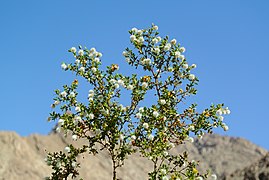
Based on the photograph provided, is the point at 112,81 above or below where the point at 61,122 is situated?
above

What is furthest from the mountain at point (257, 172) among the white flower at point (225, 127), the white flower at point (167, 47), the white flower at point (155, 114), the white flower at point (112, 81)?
the white flower at point (155, 114)

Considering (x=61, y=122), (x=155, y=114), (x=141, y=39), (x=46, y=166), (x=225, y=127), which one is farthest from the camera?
(x=46, y=166)

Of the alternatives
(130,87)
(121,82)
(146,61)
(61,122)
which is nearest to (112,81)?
(121,82)

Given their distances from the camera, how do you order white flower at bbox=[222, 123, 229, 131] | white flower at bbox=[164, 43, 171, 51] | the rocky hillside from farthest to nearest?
1. the rocky hillside
2. white flower at bbox=[164, 43, 171, 51]
3. white flower at bbox=[222, 123, 229, 131]

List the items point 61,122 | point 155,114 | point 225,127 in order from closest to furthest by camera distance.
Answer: point 155,114
point 61,122
point 225,127

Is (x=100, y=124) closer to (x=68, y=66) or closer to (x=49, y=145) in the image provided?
(x=68, y=66)

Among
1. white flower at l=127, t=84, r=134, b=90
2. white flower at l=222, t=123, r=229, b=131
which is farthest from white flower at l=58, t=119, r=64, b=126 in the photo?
white flower at l=222, t=123, r=229, b=131

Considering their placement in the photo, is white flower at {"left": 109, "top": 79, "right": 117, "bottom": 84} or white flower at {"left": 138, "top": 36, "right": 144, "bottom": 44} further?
white flower at {"left": 138, "top": 36, "right": 144, "bottom": 44}

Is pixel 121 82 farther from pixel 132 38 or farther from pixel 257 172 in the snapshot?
pixel 257 172

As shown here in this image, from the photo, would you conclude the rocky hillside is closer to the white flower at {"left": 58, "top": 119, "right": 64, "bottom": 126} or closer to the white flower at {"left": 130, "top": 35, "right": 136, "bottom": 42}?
the white flower at {"left": 130, "top": 35, "right": 136, "bottom": 42}

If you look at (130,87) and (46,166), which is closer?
(130,87)

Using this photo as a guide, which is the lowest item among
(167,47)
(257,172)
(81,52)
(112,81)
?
(112,81)

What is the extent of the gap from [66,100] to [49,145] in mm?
105286

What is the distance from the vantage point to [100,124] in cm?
1468
